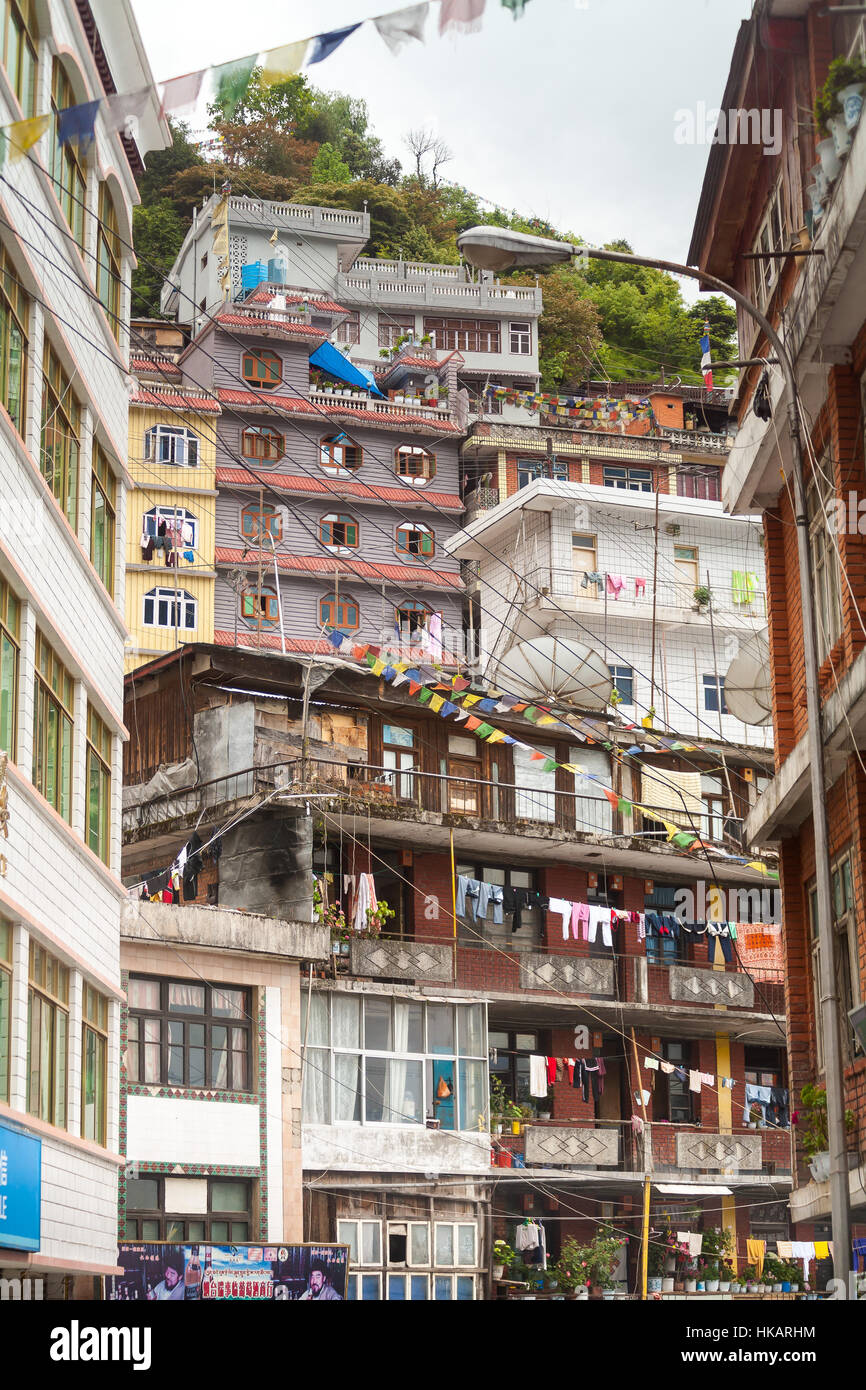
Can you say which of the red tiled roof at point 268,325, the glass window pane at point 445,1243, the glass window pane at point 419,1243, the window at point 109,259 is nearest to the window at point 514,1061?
the glass window pane at point 445,1243

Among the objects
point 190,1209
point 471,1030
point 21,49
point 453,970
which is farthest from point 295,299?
point 21,49

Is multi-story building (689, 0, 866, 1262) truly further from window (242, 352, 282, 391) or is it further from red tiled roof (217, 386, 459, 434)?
window (242, 352, 282, 391)

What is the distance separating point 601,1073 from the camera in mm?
38969

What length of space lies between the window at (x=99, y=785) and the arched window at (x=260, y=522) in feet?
120

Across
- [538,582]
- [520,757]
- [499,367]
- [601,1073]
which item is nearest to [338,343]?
[499,367]

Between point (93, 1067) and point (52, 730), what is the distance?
13.2 feet

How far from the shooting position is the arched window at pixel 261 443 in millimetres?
57906

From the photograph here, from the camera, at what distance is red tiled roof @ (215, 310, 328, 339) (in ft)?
190

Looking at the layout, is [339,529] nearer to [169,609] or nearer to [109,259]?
[169,609]

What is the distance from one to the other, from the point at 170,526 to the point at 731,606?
16823 millimetres

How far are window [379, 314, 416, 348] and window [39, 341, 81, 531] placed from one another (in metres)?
55.3
